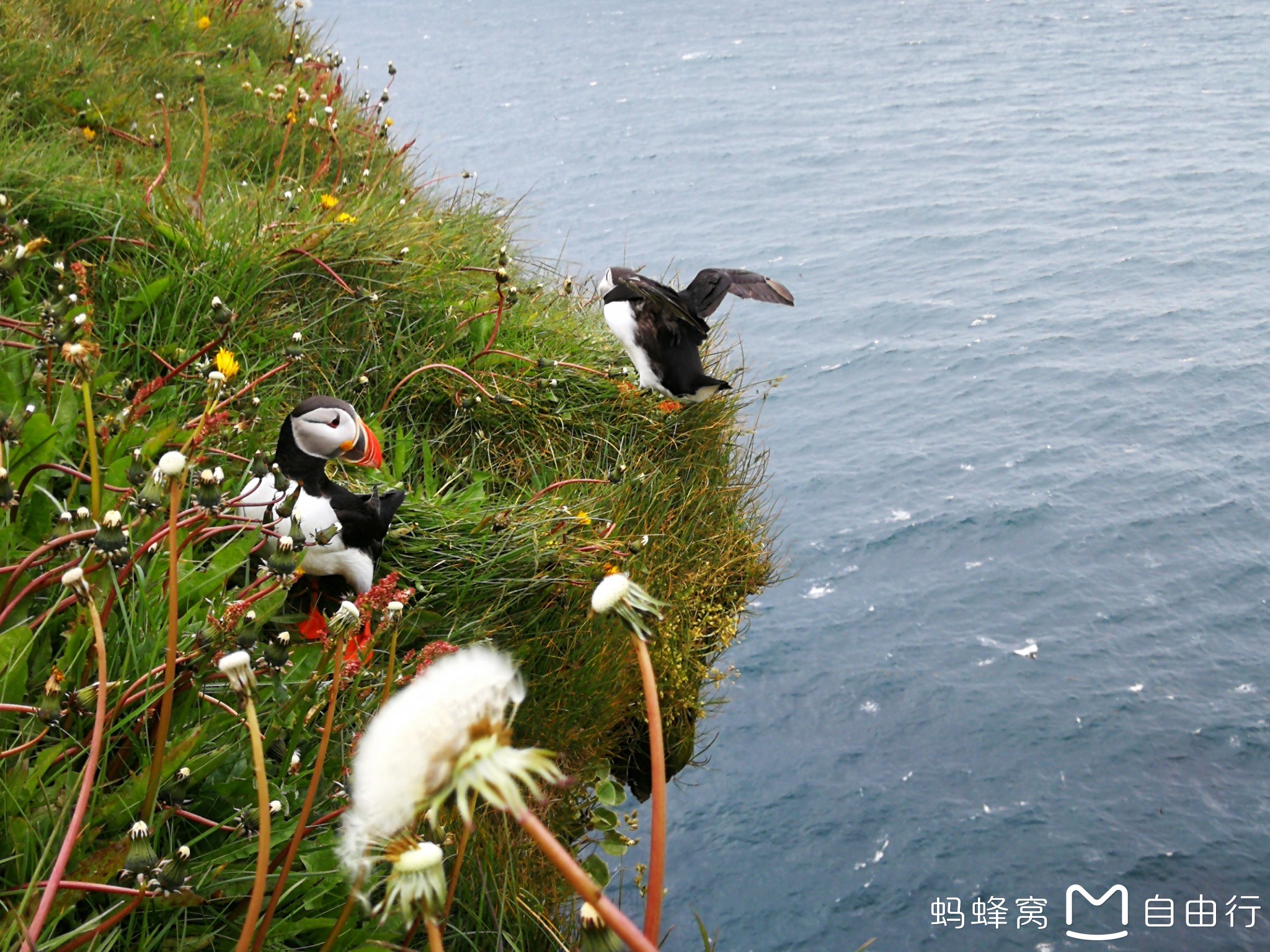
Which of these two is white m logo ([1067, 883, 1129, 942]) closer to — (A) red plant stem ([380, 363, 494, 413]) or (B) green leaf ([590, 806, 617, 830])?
(B) green leaf ([590, 806, 617, 830])

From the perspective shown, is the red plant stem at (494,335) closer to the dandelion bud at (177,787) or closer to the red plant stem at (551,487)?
the red plant stem at (551,487)

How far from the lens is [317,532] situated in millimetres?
2814

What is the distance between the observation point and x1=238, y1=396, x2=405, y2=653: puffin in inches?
117

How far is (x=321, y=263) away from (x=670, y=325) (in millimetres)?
1519

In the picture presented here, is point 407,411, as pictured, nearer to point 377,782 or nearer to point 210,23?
point 377,782

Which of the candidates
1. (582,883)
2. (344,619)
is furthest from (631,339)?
(582,883)

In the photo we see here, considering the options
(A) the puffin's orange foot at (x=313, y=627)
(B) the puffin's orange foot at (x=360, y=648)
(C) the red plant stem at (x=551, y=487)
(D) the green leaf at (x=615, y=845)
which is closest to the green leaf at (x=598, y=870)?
(D) the green leaf at (x=615, y=845)

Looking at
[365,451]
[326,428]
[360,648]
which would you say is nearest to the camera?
[360,648]

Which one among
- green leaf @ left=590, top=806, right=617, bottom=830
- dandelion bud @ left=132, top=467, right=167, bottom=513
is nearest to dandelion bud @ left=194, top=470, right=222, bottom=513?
dandelion bud @ left=132, top=467, right=167, bottom=513

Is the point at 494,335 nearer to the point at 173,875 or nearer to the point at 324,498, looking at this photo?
the point at 324,498

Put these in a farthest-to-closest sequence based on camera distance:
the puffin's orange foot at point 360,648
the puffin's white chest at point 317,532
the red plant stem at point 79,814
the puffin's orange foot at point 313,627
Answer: the puffin's orange foot at point 313,627
the puffin's white chest at point 317,532
the puffin's orange foot at point 360,648
the red plant stem at point 79,814

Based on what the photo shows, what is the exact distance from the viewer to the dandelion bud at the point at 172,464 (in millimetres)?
1464

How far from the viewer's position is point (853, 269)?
9.20 meters

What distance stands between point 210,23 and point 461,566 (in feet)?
17.9
